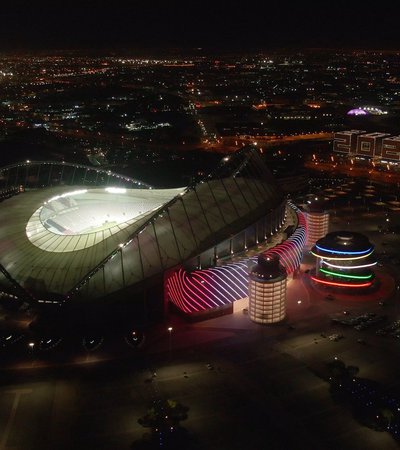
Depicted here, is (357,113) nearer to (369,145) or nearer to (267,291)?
(369,145)

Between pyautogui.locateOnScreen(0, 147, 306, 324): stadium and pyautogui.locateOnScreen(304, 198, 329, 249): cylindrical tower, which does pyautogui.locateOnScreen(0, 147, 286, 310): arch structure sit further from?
pyautogui.locateOnScreen(304, 198, 329, 249): cylindrical tower

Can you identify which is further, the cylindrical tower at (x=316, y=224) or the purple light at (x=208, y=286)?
the cylindrical tower at (x=316, y=224)

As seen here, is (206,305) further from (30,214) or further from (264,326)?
(30,214)

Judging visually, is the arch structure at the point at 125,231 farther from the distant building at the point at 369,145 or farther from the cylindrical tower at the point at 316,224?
the distant building at the point at 369,145

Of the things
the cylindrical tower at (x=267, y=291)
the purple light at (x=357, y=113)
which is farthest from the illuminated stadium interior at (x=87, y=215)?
the purple light at (x=357, y=113)

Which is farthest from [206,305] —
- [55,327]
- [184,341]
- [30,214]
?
[30,214]

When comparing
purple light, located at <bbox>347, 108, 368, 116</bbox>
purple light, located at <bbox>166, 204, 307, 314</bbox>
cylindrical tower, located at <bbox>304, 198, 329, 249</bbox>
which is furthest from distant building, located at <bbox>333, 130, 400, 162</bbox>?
purple light, located at <bbox>166, 204, 307, 314</bbox>
